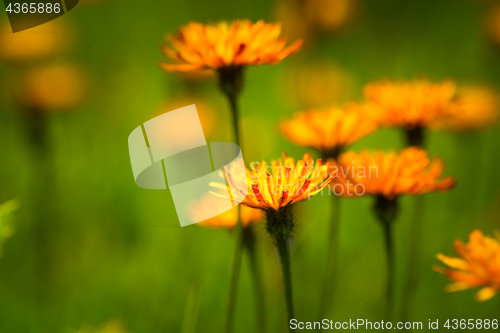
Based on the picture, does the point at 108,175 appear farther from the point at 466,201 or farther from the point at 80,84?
the point at 466,201

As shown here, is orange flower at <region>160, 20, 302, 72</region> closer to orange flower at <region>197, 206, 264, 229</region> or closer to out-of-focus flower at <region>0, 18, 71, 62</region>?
orange flower at <region>197, 206, 264, 229</region>

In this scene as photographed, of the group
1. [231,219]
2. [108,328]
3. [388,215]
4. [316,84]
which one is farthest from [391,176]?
[316,84]

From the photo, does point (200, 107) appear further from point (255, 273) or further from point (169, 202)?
point (255, 273)

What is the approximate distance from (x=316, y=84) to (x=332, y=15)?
4.9 inches

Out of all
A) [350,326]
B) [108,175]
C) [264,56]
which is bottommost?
[350,326]

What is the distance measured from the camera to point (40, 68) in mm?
554

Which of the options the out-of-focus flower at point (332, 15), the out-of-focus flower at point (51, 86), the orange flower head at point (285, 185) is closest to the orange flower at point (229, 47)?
the orange flower head at point (285, 185)

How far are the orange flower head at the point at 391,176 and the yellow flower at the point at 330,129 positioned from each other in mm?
42

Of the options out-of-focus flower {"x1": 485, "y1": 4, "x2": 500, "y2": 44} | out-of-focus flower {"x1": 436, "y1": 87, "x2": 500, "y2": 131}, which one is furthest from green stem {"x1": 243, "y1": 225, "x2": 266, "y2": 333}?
out-of-focus flower {"x1": 485, "y1": 4, "x2": 500, "y2": 44}

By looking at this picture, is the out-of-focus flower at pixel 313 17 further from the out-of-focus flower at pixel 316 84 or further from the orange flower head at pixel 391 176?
the orange flower head at pixel 391 176

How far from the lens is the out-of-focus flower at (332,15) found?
69cm

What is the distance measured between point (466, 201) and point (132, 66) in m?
0.59

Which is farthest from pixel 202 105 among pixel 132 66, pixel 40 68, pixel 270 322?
pixel 270 322

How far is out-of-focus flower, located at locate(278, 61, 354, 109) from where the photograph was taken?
73 centimetres
